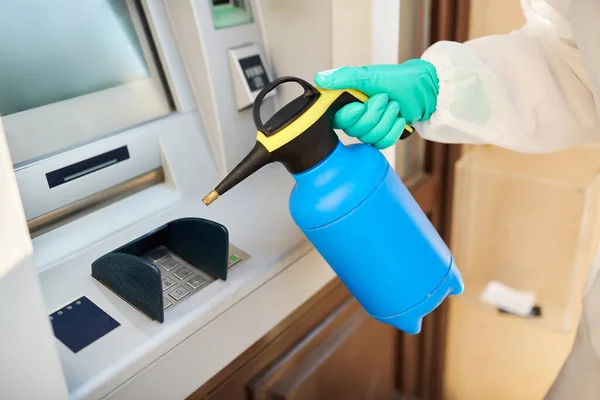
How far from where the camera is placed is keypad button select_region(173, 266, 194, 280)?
0.82 meters

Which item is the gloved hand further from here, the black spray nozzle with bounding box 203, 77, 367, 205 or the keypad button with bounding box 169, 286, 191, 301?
the keypad button with bounding box 169, 286, 191, 301

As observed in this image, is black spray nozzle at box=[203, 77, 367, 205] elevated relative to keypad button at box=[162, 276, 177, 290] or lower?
elevated

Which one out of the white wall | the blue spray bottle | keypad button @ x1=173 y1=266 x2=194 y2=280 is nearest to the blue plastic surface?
the blue spray bottle

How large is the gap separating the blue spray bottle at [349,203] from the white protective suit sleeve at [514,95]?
0.17 metres

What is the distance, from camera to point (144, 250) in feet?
2.84

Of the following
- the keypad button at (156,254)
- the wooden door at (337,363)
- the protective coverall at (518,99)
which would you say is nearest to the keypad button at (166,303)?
the keypad button at (156,254)

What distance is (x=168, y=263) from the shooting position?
0.86 metres

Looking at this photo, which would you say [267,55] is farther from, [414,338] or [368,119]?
[414,338]

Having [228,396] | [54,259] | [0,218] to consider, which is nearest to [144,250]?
[54,259]

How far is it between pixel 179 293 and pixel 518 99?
1.94ft

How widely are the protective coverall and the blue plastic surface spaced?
11 cm

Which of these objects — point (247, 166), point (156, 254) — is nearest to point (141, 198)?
point (156, 254)

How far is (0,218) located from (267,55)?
73 centimetres

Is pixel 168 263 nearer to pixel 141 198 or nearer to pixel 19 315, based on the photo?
pixel 141 198
